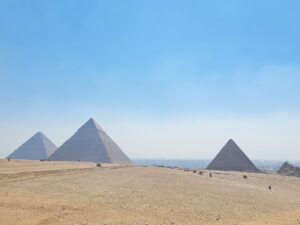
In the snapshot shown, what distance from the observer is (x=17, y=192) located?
17.4m

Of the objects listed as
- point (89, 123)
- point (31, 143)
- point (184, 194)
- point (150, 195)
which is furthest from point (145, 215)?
point (31, 143)

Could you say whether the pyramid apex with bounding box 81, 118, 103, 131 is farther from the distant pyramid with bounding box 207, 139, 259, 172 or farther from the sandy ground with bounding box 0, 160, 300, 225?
the sandy ground with bounding box 0, 160, 300, 225

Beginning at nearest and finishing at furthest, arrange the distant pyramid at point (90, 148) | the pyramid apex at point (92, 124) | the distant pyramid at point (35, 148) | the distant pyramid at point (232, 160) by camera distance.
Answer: the distant pyramid at point (232, 160) → the distant pyramid at point (90, 148) → the pyramid apex at point (92, 124) → the distant pyramid at point (35, 148)

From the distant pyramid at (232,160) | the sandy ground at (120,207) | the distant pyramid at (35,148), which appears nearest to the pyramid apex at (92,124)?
the distant pyramid at (35,148)

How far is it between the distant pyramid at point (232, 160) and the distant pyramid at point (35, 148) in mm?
→ 57378

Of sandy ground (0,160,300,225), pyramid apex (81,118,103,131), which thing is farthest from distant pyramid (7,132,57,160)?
sandy ground (0,160,300,225)

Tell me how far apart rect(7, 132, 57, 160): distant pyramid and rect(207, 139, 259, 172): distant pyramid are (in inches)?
2259

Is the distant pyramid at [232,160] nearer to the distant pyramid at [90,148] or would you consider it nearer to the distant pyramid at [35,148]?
the distant pyramid at [90,148]

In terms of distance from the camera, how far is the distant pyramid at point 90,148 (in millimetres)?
93325

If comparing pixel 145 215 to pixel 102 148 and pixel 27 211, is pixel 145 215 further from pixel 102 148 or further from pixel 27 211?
pixel 102 148

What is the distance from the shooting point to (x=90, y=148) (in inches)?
3831

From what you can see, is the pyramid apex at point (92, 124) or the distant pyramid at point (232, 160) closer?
the distant pyramid at point (232, 160)

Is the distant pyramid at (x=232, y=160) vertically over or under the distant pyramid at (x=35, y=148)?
under

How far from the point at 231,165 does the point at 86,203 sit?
225 ft
